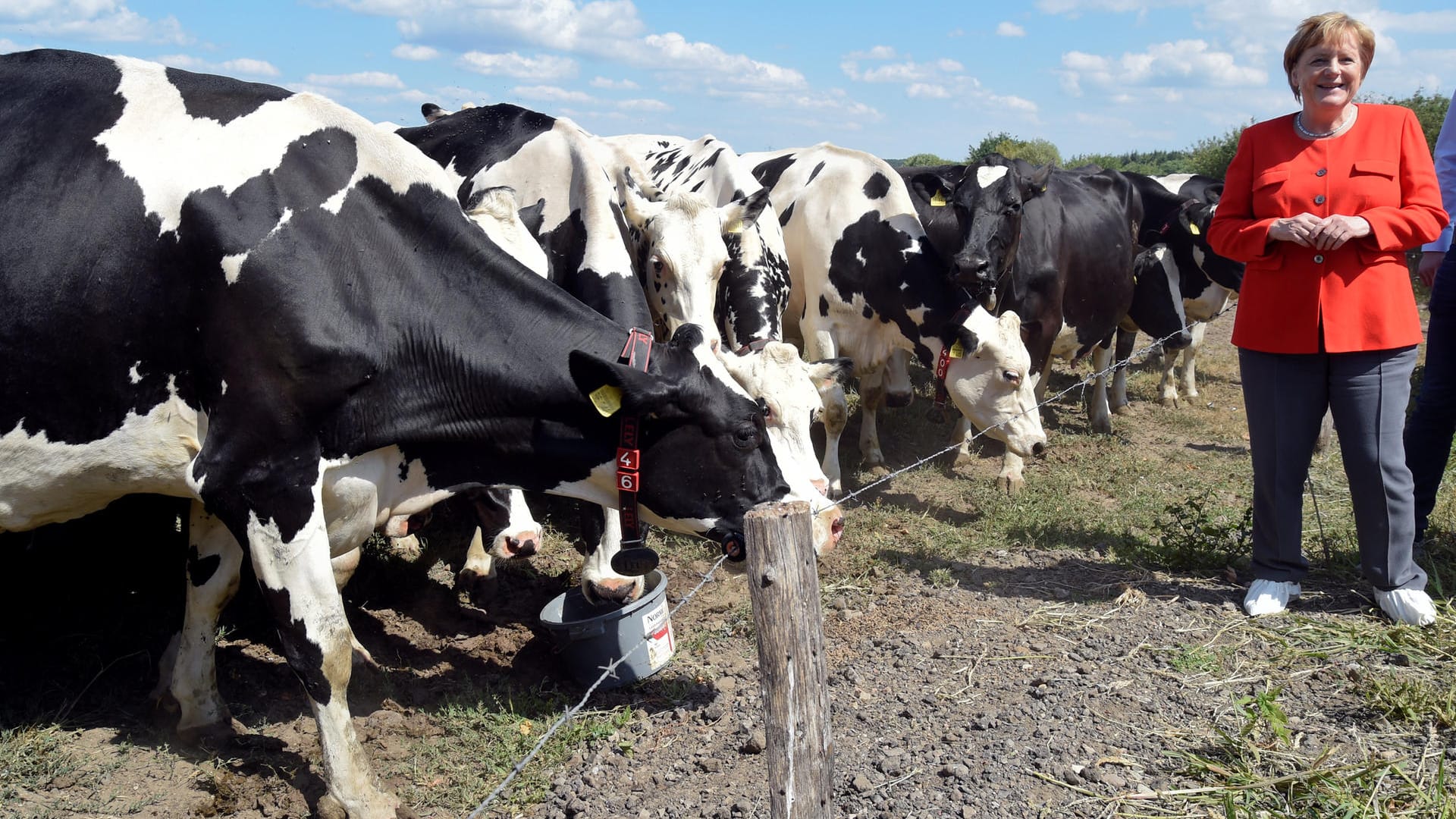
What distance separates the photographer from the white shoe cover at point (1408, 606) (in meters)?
4.73

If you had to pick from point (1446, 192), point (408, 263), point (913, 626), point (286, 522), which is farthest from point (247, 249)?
point (1446, 192)

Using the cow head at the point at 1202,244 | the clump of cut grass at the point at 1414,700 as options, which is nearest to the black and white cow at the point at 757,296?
the clump of cut grass at the point at 1414,700

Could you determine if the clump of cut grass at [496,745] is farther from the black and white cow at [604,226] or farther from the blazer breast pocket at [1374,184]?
the blazer breast pocket at [1374,184]

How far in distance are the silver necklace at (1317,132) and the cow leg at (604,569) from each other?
11.3ft

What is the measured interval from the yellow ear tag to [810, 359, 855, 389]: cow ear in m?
3.02

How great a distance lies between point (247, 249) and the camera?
3.55m

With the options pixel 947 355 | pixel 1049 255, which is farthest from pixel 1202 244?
pixel 947 355

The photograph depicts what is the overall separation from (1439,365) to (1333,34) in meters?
1.72

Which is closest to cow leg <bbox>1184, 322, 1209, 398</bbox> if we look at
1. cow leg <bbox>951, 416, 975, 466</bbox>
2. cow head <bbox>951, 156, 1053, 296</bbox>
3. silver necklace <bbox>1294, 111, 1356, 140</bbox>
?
cow leg <bbox>951, 416, 975, 466</bbox>

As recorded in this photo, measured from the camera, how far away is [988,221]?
7.71 meters

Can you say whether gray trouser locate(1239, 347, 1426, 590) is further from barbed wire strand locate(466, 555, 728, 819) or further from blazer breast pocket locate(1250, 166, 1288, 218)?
barbed wire strand locate(466, 555, 728, 819)

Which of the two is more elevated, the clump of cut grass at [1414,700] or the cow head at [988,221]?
the cow head at [988,221]

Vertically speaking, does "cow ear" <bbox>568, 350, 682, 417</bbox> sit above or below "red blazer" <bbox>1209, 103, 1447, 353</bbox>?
below

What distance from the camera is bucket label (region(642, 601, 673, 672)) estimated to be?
15.6ft
